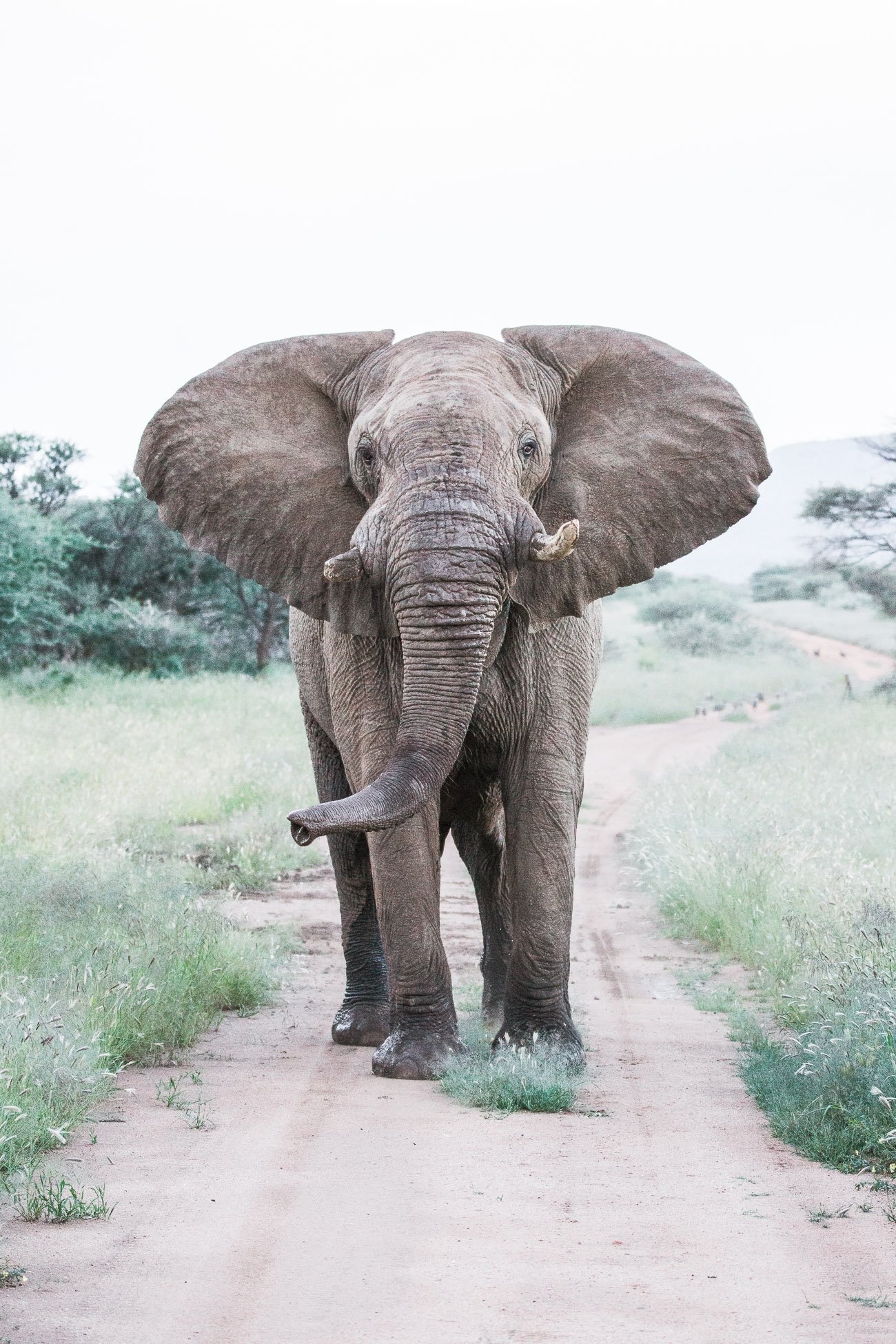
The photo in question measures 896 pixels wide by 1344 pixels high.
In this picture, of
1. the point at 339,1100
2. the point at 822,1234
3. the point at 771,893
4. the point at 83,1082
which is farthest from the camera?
the point at 771,893

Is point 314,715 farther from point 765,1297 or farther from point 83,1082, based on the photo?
point 765,1297

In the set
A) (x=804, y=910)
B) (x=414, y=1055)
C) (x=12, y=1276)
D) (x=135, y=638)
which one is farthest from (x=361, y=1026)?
(x=135, y=638)

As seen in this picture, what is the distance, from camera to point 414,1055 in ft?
20.3

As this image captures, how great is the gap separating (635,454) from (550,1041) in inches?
95.1

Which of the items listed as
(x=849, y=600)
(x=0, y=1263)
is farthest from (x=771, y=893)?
(x=849, y=600)

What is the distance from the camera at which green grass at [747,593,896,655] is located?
56.9 metres

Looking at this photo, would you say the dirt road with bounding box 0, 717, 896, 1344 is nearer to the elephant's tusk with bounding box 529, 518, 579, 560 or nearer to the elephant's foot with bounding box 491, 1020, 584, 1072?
the elephant's foot with bounding box 491, 1020, 584, 1072

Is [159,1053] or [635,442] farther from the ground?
[635,442]

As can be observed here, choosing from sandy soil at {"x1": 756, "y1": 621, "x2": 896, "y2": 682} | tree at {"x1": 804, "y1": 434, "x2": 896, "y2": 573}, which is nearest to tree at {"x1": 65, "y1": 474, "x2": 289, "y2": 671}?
tree at {"x1": 804, "y1": 434, "x2": 896, "y2": 573}

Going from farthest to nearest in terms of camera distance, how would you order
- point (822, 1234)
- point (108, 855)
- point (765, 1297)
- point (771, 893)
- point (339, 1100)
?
point (108, 855), point (771, 893), point (339, 1100), point (822, 1234), point (765, 1297)

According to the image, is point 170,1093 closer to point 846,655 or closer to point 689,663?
point 689,663

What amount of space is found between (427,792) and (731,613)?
55550 millimetres

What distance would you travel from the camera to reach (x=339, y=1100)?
579cm

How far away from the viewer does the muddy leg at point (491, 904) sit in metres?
7.39
